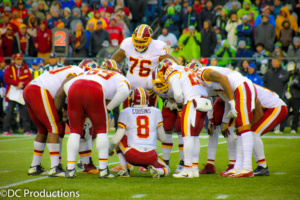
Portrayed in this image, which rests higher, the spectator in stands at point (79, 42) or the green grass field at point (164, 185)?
the spectator in stands at point (79, 42)

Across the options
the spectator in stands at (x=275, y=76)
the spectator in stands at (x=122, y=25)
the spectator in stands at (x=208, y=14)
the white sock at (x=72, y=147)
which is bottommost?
the white sock at (x=72, y=147)

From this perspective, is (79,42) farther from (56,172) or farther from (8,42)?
(56,172)

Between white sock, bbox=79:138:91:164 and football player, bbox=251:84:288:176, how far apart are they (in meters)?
2.50

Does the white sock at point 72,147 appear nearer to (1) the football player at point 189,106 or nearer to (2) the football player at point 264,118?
(1) the football player at point 189,106

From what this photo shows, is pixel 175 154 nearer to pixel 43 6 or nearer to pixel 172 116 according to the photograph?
pixel 172 116

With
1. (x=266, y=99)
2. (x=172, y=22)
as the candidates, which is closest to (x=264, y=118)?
(x=266, y=99)

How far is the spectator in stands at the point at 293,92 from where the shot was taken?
14.2 m

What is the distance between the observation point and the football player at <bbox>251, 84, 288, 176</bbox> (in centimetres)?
763

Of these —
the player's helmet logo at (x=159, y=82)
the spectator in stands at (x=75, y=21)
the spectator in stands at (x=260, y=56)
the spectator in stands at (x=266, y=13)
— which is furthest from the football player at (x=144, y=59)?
the spectator in stands at (x=75, y=21)

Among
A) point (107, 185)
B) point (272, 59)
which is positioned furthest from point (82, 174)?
point (272, 59)

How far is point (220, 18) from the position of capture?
58.8 ft

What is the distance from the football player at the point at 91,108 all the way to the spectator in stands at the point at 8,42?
1095cm

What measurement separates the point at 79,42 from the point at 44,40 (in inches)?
50.9

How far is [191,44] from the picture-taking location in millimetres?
16891
